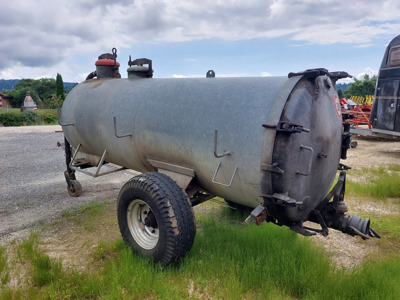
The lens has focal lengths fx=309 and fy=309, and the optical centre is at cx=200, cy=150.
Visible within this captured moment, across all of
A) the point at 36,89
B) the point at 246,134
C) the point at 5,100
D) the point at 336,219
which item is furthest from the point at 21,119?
the point at 36,89

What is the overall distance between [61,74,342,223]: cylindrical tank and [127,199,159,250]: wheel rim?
598 mm

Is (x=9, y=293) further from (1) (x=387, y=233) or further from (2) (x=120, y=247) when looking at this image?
(1) (x=387, y=233)

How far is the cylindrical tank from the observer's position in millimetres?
2816

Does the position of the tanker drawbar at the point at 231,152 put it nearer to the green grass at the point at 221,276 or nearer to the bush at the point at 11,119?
the green grass at the point at 221,276

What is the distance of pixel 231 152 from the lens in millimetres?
3072

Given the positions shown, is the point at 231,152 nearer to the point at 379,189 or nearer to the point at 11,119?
the point at 379,189

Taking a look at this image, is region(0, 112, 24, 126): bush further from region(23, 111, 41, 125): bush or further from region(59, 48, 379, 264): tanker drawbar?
region(59, 48, 379, 264): tanker drawbar

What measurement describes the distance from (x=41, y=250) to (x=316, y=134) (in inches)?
147

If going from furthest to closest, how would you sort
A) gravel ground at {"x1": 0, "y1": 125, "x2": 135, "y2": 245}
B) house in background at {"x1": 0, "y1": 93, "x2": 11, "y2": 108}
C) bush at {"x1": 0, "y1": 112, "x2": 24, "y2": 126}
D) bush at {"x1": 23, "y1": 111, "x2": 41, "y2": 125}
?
house in background at {"x1": 0, "y1": 93, "x2": 11, "y2": 108}, bush at {"x1": 23, "y1": 111, "x2": 41, "y2": 125}, bush at {"x1": 0, "y1": 112, "x2": 24, "y2": 126}, gravel ground at {"x1": 0, "y1": 125, "x2": 135, "y2": 245}

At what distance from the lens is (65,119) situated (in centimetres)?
539

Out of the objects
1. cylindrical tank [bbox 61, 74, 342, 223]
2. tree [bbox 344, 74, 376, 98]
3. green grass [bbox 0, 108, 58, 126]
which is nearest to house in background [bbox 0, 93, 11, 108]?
green grass [bbox 0, 108, 58, 126]

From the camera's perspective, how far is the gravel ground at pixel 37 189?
5281mm

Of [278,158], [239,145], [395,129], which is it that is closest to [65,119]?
[239,145]

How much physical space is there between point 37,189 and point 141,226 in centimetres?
439
